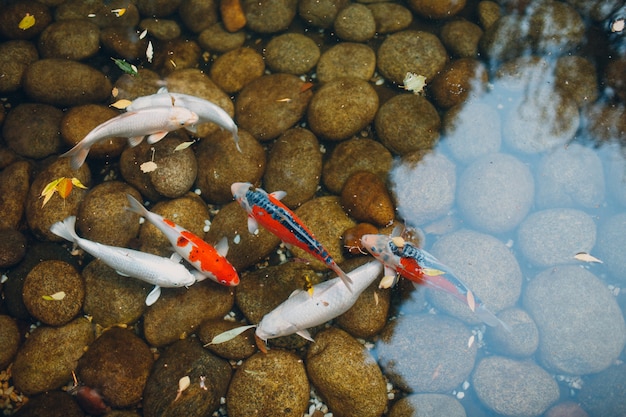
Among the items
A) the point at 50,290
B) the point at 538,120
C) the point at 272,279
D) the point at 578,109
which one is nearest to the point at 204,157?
the point at 272,279

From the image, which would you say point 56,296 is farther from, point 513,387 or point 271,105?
point 513,387

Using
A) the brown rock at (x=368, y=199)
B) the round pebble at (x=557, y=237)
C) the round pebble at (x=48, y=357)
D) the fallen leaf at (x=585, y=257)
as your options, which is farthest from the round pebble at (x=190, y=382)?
the fallen leaf at (x=585, y=257)

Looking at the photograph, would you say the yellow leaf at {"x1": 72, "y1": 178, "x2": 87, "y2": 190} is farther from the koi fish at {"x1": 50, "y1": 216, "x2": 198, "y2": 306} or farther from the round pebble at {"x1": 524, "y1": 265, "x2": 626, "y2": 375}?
the round pebble at {"x1": 524, "y1": 265, "x2": 626, "y2": 375}

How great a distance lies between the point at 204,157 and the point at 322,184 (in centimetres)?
151

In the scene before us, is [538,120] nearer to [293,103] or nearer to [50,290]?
[293,103]

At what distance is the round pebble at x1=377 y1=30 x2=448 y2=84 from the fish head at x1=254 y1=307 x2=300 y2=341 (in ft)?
11.7

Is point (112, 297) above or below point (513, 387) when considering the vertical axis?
below

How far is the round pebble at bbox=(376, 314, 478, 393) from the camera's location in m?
4.73

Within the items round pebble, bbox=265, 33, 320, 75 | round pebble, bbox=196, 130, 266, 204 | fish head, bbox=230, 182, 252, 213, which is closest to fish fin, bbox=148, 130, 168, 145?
round pebble, bbox=196, 130, 266, 204

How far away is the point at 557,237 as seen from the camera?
5176mm

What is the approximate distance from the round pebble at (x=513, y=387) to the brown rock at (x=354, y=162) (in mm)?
2413

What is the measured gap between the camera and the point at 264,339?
15.0 feet

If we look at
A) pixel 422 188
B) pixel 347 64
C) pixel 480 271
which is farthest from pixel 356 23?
pixel 480 271

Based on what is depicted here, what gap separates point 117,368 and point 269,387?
5.28 ft
